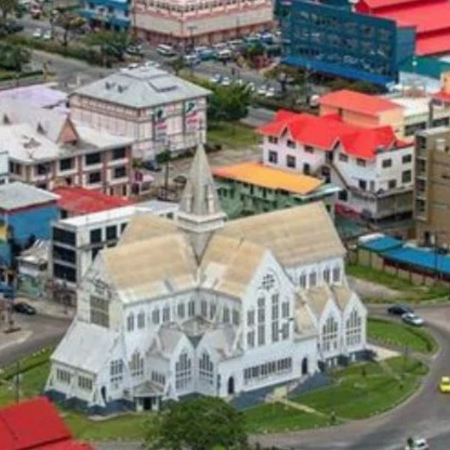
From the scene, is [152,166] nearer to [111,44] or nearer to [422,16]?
[111,44]

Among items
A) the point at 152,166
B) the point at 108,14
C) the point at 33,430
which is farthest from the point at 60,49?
the point at 33,430

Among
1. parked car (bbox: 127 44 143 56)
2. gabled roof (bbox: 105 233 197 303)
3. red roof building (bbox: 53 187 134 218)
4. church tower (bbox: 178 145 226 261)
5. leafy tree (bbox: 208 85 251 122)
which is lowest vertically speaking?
parked car (bbox: 127 44 143 56)

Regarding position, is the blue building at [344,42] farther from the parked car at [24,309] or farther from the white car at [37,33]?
the parked car at [24,309]

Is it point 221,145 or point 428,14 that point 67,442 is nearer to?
point 221,145

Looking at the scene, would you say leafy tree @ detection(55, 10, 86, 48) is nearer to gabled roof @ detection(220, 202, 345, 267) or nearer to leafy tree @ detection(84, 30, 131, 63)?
leafy tree @ detection(84, 30, 131, 63)

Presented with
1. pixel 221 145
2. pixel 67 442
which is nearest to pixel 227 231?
Answer: pixel 67 442

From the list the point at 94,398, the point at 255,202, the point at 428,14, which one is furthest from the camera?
the point at 428,14

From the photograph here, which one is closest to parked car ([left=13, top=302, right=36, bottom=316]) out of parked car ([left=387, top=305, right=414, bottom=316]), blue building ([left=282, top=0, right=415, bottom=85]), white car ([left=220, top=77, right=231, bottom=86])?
parked car ([left=387, top=305, right=414, bottom=316])

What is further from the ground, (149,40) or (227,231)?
(227,231)
